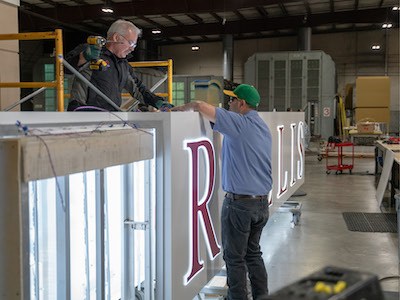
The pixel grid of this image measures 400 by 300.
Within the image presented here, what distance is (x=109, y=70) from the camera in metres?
3.81

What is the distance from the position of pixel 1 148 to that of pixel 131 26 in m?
2.42

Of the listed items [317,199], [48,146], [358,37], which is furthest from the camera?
[358,37]

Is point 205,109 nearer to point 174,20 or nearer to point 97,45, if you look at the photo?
point 97,45

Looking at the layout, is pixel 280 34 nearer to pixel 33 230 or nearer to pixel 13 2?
pixel 13 2

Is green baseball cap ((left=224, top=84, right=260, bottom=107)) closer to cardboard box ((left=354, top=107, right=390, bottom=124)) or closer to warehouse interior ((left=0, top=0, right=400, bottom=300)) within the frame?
warehouse interior ((left=0, top=0, right=400, bottom=300))

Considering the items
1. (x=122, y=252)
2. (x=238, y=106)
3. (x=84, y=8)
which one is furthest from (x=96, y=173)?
(x=84, y=8)

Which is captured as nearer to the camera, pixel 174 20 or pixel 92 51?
pixel 92 51

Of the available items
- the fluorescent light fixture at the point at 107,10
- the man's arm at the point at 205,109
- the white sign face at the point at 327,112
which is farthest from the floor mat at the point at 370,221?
the fluorescent light fixture at the point at 107,10

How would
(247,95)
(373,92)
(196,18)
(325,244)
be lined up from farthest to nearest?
(196,18) → (373,92) → (325,244) → (247,95)

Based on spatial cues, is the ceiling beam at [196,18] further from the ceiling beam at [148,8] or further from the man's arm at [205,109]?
the man's arm at [205,109]

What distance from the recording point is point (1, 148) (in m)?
1.56

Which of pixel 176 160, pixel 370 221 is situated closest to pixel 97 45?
pixel 176 160

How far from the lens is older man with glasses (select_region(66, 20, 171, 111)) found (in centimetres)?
354

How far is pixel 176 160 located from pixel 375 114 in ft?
51.6
